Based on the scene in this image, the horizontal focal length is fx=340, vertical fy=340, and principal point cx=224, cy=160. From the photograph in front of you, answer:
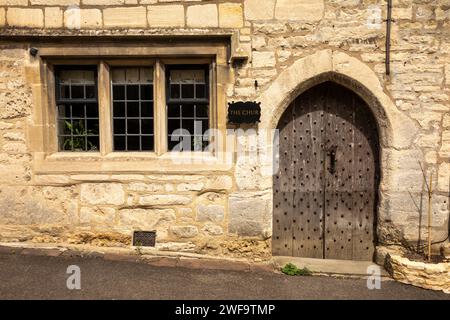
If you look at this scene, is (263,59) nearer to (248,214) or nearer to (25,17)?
(248,214)

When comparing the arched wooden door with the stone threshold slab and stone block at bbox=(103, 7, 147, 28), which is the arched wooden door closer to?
the stone threshold slab

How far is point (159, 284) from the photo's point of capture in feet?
11.5

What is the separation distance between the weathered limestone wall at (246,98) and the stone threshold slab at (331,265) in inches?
12.2

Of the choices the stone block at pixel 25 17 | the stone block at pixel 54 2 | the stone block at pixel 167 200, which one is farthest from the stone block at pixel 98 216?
the stone block at pixel 54 2

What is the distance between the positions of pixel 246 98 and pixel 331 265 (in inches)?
92.9

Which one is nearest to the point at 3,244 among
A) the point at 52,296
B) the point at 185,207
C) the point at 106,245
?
the point at 106,245

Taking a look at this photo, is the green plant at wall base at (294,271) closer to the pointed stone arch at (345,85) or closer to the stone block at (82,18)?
the pointed stone arch at (345,85)

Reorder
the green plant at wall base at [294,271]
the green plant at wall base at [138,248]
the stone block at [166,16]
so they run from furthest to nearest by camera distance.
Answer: the green plant at wall base at [138,248] < the stone block at [166,16] < the green plant at wall base at [294,271]

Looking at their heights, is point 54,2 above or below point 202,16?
above

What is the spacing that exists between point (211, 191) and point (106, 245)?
5.06 feet

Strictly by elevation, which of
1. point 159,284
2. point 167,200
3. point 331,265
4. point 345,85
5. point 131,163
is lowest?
point 331,265

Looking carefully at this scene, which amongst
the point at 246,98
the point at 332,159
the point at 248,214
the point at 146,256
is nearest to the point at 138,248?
the point at 146,256

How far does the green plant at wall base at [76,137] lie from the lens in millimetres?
4609

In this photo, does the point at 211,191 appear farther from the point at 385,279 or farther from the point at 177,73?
the point at 385,279
